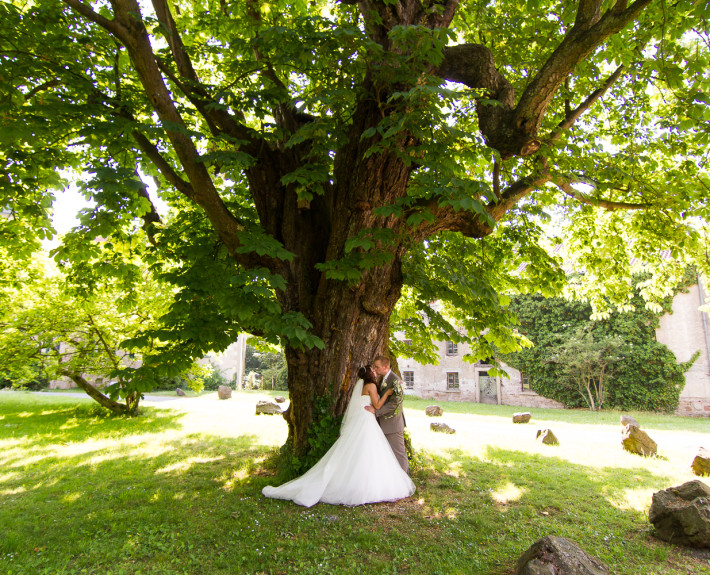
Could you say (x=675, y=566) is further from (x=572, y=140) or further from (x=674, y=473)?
(x=572, y=140)

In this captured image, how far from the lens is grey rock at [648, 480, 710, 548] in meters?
4.43

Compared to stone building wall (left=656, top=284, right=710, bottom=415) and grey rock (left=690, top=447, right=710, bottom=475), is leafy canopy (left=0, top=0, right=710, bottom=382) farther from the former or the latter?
stone building wall (left=656, top=284, right=710, bottom=415)

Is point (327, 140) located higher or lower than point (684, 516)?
higher

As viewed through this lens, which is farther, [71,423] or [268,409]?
[268,409]

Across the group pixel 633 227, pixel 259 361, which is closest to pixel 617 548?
pixel 633 227

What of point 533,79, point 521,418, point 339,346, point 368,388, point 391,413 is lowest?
point 521,418

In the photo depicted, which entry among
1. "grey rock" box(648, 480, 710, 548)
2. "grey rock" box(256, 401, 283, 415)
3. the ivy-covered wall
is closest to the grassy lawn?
"grey rock" box(648, 480, 710, 548)

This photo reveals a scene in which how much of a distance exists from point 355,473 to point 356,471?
3 cm

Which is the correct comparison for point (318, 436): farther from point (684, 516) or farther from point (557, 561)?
point (684, 516)

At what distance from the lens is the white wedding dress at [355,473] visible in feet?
18.8

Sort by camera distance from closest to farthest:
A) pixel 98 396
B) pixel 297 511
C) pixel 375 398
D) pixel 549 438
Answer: pixel 297 511 < pixel 375 398 < pixel 549 438 < pixel 98 396

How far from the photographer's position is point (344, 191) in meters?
6.12

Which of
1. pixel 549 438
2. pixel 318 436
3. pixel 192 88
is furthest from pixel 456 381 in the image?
pixel 192 88

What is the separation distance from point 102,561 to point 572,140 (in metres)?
9.74
